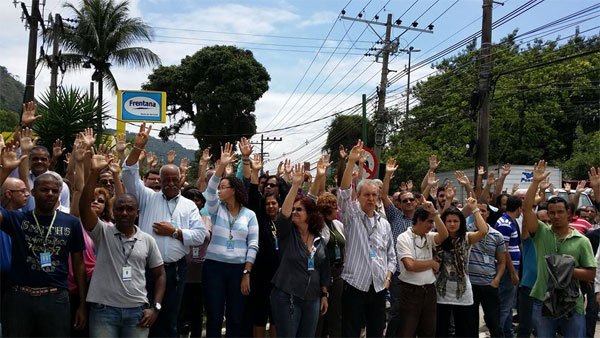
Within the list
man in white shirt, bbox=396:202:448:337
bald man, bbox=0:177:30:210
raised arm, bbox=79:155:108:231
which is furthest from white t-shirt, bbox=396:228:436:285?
bald man, bbox=0:177:30:210

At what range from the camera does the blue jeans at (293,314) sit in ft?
18.0

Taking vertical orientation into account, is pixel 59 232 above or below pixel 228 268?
above

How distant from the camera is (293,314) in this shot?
5.51m

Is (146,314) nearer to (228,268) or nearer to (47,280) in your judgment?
(47,280)

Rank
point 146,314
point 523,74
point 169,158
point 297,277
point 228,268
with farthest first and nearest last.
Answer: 1. point 523,74
2. point 169,158
3. point 228,268
4. point 297,277
5. point 146,314

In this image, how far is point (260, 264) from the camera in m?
6.39

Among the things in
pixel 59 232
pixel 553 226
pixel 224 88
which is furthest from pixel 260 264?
pixel 224 88

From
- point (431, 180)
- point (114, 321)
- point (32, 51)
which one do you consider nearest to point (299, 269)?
point (114, 321)

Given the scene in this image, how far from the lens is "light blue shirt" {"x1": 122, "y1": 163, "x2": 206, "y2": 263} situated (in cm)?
569

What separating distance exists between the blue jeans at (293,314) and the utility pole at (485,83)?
40.3 feet

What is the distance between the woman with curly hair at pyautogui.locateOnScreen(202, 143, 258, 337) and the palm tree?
22.2 m

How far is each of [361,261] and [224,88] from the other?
2861 cm

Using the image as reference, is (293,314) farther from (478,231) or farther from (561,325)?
(561,325)

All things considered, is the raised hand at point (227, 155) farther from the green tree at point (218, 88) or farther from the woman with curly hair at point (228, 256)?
the green tree at point (218, 88)
